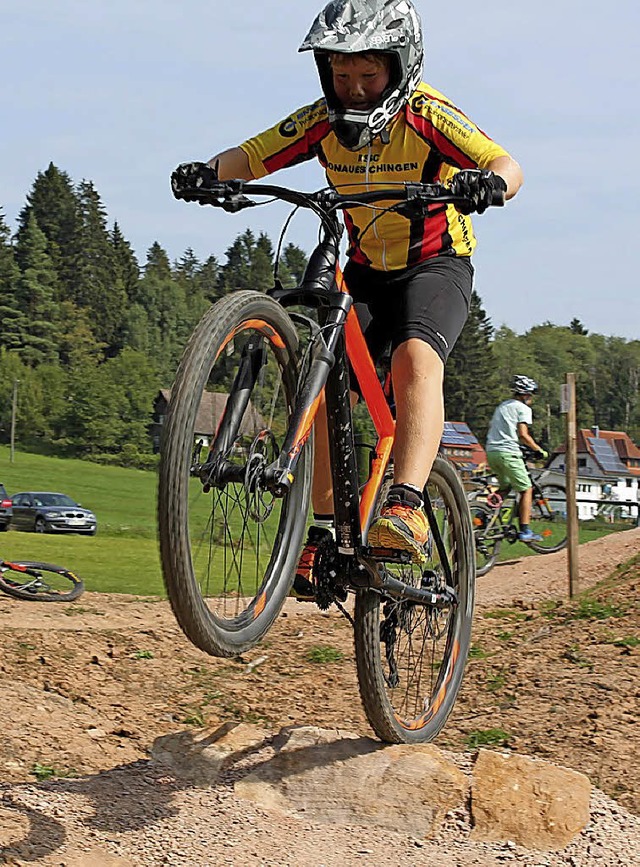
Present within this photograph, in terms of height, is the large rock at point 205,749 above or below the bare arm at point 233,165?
below

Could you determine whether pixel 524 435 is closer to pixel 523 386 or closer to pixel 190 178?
pixel 523 386

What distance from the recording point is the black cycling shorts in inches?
169

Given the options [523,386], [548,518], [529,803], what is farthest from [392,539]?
[548,518]

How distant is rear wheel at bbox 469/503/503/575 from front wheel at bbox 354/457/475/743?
23.9ft

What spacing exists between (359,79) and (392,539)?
1.57 meters

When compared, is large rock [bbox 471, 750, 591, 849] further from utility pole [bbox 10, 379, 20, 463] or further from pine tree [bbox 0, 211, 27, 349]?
pine tree [bbox 0, 211, 27, 349]

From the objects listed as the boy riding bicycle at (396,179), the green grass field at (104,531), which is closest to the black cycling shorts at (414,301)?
the boy riding bicycle at (396,179)

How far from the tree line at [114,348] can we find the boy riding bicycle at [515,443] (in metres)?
64.3

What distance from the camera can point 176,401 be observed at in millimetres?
3309

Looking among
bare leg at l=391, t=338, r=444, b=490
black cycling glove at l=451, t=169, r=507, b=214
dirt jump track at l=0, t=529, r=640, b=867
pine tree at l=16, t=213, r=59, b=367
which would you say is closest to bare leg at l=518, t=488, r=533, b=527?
dirt jump track at l=0, t=529, r=640, b=867

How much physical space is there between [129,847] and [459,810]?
4.47 feet

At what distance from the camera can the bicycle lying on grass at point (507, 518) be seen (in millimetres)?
13133

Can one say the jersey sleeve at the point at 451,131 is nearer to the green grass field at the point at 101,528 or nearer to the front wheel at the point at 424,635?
the front wheel at the point at 424,635

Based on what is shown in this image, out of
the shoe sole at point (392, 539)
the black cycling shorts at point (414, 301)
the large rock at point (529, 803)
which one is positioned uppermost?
the black cycling shorts at point (414, 301)
